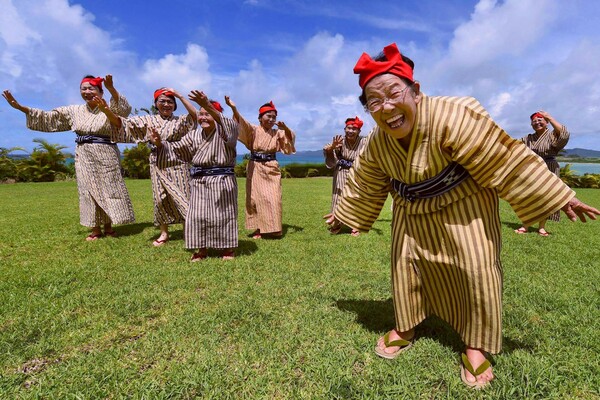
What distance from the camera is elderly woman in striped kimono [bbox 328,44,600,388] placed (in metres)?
2.11

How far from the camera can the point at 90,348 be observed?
108 inches

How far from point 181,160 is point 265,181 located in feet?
5.04

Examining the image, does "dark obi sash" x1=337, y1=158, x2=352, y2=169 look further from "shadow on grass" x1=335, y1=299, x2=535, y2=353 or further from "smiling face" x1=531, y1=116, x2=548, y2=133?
"shadow on grass" x1=335, y1=299, x2=535, y2=353

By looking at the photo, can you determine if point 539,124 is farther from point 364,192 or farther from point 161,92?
point 161,92

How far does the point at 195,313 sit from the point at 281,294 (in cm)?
87

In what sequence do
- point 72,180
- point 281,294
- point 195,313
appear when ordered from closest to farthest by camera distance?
point 195,313, point 281,294, point 72,180

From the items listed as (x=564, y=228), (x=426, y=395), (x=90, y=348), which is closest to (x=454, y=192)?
(x=426, y=395)

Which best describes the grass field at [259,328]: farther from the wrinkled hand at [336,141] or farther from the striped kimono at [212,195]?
the wrinkled hand at [336,141]

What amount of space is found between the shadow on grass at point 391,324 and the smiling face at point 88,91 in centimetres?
481

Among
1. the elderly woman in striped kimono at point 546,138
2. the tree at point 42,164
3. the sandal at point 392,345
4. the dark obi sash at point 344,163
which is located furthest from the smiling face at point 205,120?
the tree at point 42,164

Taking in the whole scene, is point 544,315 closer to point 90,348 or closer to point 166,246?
point 90,348

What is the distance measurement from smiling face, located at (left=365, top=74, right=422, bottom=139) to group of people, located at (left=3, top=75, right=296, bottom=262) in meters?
2.79

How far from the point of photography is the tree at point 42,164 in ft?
59.6

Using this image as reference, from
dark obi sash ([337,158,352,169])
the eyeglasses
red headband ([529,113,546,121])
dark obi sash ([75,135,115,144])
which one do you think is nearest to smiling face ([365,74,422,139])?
the eyeglasses
